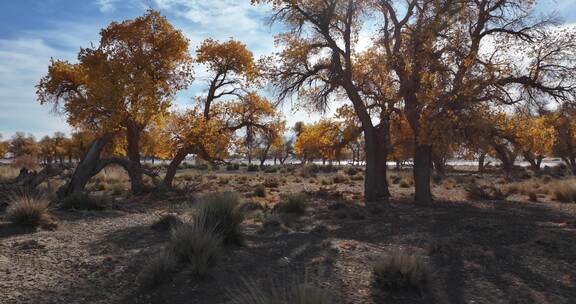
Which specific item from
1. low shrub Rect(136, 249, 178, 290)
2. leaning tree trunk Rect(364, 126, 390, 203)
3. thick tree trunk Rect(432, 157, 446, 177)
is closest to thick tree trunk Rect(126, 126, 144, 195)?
leaning tree trunk Rect(364, 126, 390, 203)

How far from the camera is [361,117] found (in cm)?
1708

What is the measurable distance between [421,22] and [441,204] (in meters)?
6.44

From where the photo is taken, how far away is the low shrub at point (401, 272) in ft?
19.9

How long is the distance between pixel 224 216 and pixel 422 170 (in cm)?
902

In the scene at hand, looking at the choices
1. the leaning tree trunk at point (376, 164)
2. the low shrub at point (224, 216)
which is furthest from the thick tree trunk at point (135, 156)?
the low shrub at point (224, 216)

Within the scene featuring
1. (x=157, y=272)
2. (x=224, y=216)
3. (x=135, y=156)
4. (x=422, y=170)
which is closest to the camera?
(x=157, y=272)

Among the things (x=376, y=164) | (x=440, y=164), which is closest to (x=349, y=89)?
(x=376, y=164)

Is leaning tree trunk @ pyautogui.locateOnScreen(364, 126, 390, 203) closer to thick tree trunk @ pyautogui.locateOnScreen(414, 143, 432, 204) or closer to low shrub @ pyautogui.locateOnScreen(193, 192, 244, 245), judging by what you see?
thick tree trunk @ pyautogui.locateOnScreen(414, 143, 432, 204)

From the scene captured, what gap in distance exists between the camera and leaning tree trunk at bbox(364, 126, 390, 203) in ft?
56.5

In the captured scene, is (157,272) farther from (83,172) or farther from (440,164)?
(440,164)

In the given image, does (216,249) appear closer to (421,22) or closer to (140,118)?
(421,22)

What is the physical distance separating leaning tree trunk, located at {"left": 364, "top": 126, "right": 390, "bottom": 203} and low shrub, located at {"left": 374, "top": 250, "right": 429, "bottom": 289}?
10793 mm

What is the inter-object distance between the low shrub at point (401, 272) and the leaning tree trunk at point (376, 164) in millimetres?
10793

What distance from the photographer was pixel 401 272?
20.1ft
